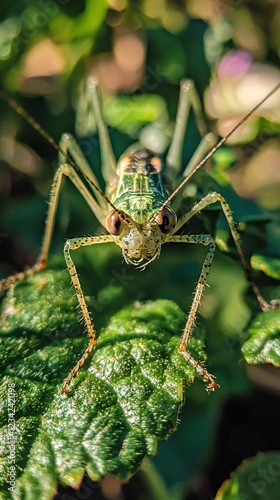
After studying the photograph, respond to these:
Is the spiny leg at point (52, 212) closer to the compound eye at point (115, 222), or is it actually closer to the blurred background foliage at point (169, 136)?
the blurred background foliage at point (169, 136)

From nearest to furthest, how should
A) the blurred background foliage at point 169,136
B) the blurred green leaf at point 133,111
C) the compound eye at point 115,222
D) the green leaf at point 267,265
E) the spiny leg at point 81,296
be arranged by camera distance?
the spiny leg at point 81,296 < the green leaf at point 267,265 < the compound eye at point 115,222 < the blurred background foliage at point 169,136 < the blurred green leaf at point 133,111

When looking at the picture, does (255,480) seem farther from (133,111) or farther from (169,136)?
(133,111)

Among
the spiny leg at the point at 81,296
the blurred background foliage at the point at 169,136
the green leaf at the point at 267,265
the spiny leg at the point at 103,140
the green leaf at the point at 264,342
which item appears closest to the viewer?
the spiny leg at the point at 81,296

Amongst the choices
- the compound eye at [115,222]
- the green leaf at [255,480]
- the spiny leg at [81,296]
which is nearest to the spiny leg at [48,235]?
the spiny leg at [81,296]

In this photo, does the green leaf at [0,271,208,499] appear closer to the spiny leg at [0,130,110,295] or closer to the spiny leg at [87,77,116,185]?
the spiny leg at [0,130,110,295]

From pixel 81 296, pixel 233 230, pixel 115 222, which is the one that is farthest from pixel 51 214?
pixel 233 230

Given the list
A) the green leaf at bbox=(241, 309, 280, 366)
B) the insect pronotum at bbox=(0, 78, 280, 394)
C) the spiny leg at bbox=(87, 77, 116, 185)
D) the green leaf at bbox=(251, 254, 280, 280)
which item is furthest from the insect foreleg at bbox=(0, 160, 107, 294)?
the green leaf at bbox=(241, 309, 280, 366)
